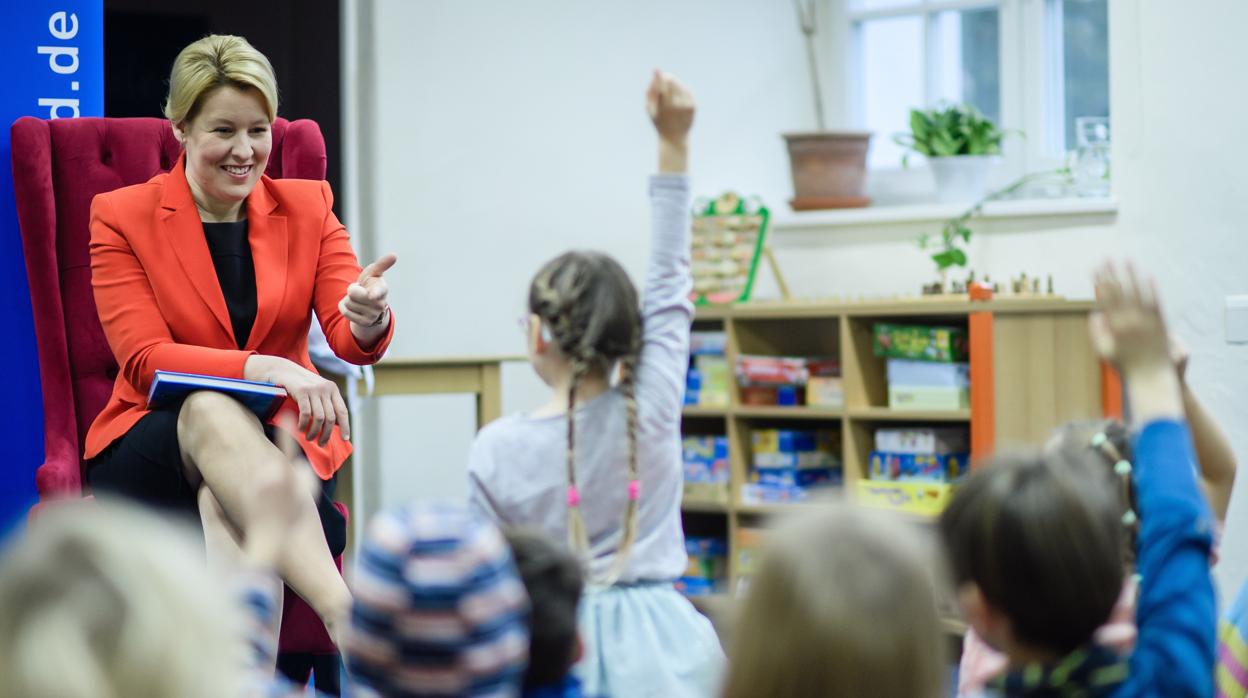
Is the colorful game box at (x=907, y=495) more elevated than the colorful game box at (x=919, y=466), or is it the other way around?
the colorful game box at (x=919, y=466)

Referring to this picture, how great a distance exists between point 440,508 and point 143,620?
22cm

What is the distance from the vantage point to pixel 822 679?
836 millimetres

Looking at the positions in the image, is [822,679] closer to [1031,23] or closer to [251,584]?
[251,584]

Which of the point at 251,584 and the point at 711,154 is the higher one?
the point at 711,154

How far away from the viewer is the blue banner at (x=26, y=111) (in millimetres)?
2463

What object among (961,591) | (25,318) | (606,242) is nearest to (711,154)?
(606,242)

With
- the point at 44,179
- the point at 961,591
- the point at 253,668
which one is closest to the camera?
the point at 253,668

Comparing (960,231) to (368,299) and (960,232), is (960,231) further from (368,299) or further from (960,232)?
(368,299)

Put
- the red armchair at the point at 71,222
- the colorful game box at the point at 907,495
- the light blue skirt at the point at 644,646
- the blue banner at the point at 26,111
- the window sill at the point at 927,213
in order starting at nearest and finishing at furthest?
the light blue skirt at the point at 644,646 < the red armchair at the point at 71,222 < the blue banner at the point at 26,111 < the colorful game box at the point at 907,495 < the window sill at the point at 927,213

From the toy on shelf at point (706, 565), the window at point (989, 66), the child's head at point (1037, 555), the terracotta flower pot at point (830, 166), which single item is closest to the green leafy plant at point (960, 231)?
the window at point (989, 66)

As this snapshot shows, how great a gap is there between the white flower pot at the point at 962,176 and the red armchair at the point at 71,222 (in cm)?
222

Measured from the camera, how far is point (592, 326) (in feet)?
5.45

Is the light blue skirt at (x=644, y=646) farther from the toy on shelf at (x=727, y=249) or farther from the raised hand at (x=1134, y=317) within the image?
the toy on shelf at (x=727, y=249)

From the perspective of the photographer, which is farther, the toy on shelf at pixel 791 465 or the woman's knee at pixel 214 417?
the toy on shelf at pixel 791 465
